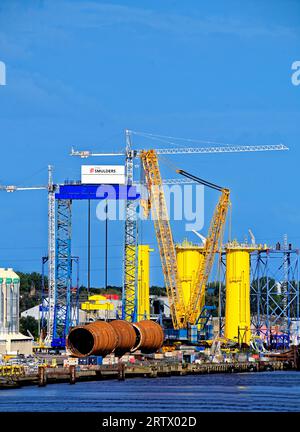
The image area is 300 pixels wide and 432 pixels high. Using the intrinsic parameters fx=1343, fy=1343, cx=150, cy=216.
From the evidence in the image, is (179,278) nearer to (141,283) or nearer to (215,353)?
(141,283)

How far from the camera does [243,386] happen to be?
90.5 metres

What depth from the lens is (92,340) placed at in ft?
349

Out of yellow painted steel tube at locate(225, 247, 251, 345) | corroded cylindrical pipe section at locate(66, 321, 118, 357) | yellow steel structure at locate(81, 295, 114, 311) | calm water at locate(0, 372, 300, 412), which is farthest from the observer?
yellow painted steel tube at locate(225, 247, 251, 345)

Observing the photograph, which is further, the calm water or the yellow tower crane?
the yellow tower crane

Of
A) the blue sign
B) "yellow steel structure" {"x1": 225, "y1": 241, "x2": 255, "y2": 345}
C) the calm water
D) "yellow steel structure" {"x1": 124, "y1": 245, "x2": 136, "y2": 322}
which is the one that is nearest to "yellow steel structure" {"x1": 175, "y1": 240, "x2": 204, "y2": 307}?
"yellow steel structure" {"x1": 225, "y1": 241, "x2": 255, "y2": 345}

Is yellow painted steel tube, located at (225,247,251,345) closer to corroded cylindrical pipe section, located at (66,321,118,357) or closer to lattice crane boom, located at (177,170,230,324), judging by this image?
lattice crane boom, located at (177,170,230,324)

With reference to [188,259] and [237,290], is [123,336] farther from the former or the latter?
[237,290]

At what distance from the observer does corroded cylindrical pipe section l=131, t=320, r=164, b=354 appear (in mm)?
118188

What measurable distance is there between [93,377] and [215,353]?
26517 millimetres

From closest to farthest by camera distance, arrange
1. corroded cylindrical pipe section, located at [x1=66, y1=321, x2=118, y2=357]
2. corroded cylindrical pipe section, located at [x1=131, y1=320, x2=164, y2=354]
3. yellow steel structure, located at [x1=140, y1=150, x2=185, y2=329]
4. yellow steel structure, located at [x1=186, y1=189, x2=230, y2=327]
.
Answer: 1. corroded cylindrical pipe section, located at [x1=66, y1=321, x2=118, y2=357]
2. corroded cylindrical pipe section, located at [x1=131, y1=320, x2=164, y2=354]
3. yellow steel structure, located at [x1=140, y1=150, x2=185, y2=329]
4. yellow steel structure, located at [x1=186, y1=189, x2=230, y2=327]
